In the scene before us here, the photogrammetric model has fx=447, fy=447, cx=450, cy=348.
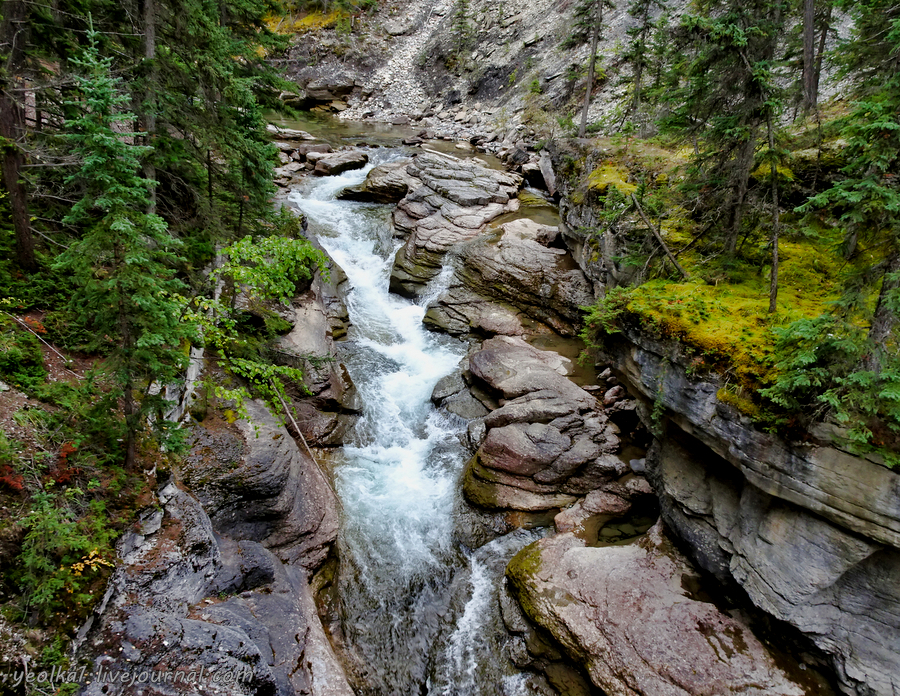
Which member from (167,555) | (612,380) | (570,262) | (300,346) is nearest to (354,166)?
(570,262)

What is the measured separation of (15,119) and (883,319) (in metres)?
15.6

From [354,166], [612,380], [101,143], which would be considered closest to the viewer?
[101,143]

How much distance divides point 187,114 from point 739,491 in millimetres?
15142

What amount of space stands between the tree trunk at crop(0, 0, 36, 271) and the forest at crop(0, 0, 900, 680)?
5 centimetres

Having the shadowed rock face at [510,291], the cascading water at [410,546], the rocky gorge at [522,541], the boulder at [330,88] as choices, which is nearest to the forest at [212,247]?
the rocky gorge at [522,541]

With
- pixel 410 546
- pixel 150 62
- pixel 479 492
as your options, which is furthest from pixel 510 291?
pixel 150 62

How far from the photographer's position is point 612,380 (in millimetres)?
15461

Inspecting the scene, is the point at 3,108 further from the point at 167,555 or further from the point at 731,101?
the point at 731,101

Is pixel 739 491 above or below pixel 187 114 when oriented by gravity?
below

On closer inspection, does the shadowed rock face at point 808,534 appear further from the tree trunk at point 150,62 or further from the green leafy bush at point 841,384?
the tree trunk at point 150,62

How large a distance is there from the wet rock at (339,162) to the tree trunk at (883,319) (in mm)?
29371

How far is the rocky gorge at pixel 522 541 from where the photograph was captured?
23.1 feet

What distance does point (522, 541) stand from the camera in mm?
11430

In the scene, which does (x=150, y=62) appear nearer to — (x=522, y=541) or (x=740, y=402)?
(x=740, y=402)
